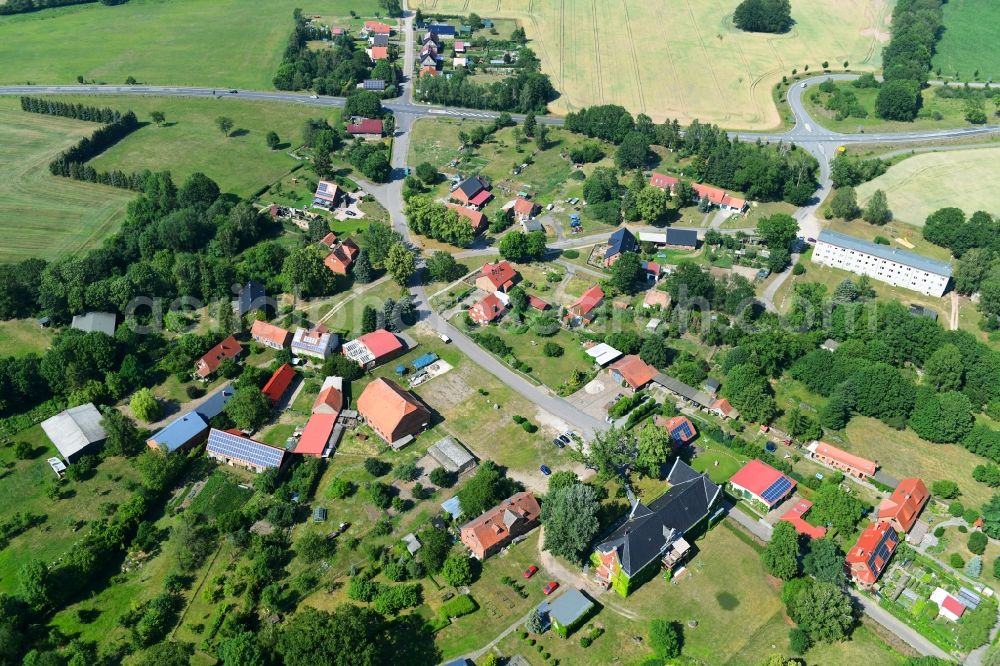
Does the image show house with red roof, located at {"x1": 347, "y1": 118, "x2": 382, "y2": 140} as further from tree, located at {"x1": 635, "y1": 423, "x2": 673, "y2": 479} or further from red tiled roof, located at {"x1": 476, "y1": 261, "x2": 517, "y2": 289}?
tree, located at {"x1": 635, "y1": 423, "x2": 673, "y2": 479}

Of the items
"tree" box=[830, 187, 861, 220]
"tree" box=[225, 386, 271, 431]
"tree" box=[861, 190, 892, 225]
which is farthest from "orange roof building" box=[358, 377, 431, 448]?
"tree" box=[861, 190, 892, 225]

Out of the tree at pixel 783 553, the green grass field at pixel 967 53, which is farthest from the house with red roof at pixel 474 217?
the green grass field at pixel 967 53

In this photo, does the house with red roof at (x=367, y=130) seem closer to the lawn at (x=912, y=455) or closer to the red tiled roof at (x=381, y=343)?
the red tiled roof at (x=381, y=343)

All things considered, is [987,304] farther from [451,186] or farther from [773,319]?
[451,186]

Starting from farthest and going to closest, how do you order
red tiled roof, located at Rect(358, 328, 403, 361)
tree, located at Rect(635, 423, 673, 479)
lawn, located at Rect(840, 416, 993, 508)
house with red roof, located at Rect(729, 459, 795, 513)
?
red tiled roof, located at Rect(358, 328, 403, 361)
lawn, located at Rect(840, 416, 993, 508)
tree, located at Rect(635, 423, 673, 479)
house with red roof, located at Rect(729, 459, 795, 513)

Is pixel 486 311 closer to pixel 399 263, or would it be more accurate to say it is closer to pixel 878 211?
pixel 399 263

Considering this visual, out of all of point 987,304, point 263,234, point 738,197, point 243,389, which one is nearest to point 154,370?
point 243,389
